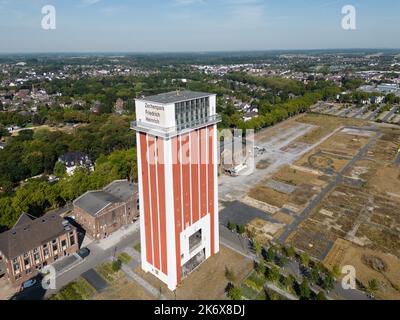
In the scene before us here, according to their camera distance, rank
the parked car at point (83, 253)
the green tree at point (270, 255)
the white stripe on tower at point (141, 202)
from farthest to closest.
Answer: the parked car at point (83, 253) → the green tree at point (270, 255) → the white stripe on tower at point (141, 202)

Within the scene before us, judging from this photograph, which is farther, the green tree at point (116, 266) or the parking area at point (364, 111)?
the parking area at point (364, 111)

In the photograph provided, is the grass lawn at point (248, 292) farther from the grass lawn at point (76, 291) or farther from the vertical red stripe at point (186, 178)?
the grass lawn at point (76, 291)

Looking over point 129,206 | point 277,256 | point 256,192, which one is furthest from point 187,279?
point 256,192

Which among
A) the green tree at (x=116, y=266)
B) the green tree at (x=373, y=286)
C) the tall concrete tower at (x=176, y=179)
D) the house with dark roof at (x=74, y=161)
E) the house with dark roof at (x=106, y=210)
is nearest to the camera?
the tall concrete tower at (x=176, y=179)

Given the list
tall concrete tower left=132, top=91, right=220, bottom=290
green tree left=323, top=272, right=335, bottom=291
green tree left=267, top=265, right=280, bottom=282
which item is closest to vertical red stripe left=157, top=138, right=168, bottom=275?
tall concrete tower left=132, top=91, right=220, bottom=290

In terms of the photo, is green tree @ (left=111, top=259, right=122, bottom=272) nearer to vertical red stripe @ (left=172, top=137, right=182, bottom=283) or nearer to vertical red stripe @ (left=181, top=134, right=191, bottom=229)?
vertical red stripe @ (left=172, top=137, right=182, bottom=283)

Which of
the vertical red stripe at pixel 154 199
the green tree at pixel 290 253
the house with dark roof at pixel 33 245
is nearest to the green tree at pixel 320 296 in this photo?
the green tree at pixel 290 253

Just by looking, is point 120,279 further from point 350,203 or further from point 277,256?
point 350,203
